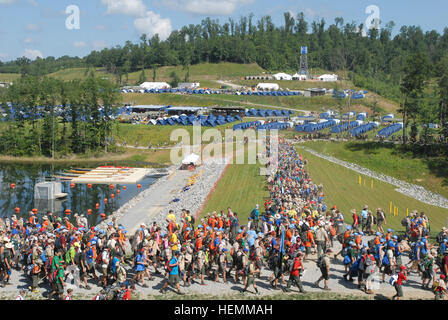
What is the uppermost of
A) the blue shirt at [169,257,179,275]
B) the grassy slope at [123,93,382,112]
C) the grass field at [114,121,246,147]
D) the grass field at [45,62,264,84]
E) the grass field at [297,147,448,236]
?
the grass field at [45,62,264,84]

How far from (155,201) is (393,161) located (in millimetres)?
26750

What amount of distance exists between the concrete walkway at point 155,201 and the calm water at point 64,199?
2709 millimetres

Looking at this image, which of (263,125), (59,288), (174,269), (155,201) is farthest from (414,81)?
(59,288)

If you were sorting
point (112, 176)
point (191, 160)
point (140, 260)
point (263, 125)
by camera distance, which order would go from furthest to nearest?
point (263, 125) < point (191, 160) < point (112, 176) < point (140, 260)

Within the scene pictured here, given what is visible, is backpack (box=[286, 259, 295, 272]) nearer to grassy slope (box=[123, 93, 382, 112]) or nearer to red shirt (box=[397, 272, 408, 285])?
red shirt (box=[397, 272, 408, 285])

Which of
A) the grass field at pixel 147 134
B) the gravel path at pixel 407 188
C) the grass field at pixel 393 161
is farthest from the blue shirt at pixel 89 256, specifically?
the grass field at pixel 147 134

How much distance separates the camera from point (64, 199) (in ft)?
137

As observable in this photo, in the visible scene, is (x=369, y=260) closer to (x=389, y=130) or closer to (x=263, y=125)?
(x=389, y=130)

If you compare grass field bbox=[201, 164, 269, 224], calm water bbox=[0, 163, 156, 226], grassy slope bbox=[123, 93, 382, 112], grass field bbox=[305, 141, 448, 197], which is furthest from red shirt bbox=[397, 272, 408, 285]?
grassy slope bbox=[123, 93, 382, 112]

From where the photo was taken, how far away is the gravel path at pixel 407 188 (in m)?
38.2

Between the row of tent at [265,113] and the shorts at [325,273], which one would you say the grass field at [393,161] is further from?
the shorts at [325,273]

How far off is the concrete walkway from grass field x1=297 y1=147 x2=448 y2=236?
12.8m

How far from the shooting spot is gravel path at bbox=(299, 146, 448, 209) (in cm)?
3825

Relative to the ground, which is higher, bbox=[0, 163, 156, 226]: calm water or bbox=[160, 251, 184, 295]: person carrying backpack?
bbox=[160, 251, 184, 295]: person carrying backpack
